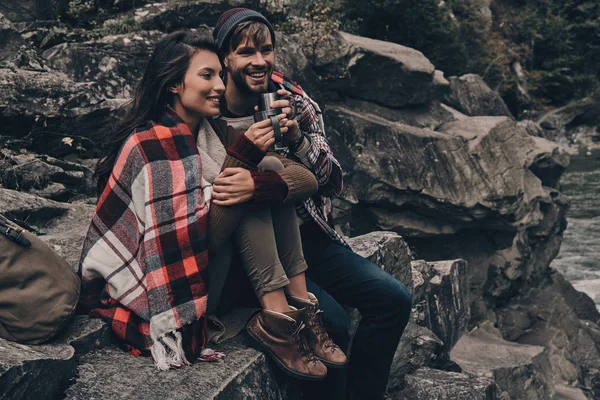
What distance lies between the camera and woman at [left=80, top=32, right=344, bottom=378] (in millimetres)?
3008

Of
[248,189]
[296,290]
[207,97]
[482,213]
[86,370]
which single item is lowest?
[482,213]

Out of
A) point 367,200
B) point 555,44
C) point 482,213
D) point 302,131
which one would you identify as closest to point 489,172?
point 482,213

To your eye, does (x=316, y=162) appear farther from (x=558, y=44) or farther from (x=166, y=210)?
(x=558, y=44)

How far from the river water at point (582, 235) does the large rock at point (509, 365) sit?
684cm

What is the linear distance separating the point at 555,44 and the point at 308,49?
2581 centimetres

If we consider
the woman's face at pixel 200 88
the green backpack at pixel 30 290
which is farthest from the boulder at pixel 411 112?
the green backpack at pixel 30 290

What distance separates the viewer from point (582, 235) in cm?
1780

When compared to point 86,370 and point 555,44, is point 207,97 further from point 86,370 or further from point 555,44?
point 555,44

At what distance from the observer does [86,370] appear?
2982mm

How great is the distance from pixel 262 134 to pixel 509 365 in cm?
536

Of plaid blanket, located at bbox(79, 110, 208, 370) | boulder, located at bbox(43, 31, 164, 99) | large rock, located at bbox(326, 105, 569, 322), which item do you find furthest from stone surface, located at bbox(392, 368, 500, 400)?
large rock, located at bbox(326, 105, 569, 322)

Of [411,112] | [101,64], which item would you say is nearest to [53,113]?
[101,64]

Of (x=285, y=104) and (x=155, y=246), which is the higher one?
(x=285, y=104)

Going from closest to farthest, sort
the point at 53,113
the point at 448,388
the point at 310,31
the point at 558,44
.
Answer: the point at 448,388 → the point at 53,113 → the point at 310,31 → the point at 558,44
